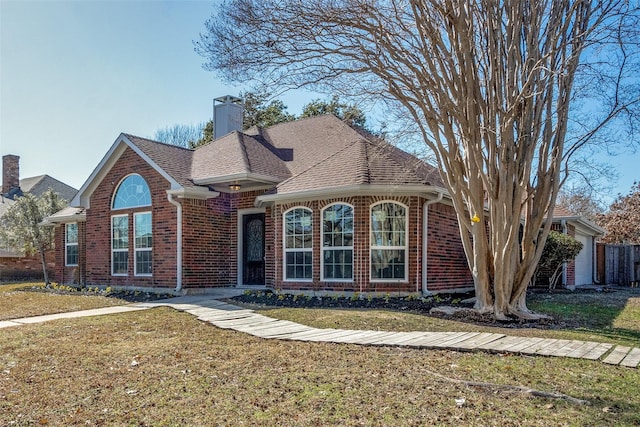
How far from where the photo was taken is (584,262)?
2069cm

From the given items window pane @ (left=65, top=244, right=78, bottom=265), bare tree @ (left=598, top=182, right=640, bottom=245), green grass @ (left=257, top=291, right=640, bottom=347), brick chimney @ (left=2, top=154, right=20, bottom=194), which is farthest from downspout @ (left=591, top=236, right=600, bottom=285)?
brick chimney @ (left=2, top=154, right=20, bottom=194)

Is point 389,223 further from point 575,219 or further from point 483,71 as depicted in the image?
point 575,219

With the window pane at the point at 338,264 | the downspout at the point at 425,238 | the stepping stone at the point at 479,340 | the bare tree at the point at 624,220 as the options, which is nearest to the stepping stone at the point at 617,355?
the stepping stone at the point at 479,340

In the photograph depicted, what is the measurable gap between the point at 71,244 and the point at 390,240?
1230cm

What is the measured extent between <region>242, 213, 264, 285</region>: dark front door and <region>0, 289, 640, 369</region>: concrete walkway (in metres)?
4.74

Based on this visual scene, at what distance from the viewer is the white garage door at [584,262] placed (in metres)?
19.8

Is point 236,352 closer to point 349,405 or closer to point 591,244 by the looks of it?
point 349,405

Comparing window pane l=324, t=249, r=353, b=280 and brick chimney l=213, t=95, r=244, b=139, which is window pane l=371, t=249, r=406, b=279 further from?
brick chimney l=213, t=95, r=244, b=139

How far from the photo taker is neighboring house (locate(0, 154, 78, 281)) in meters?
24.8

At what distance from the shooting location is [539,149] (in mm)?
9594

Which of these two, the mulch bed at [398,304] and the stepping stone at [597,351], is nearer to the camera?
the stepping stone at [597,351]

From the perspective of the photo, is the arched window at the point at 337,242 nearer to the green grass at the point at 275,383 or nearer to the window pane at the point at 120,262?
the green grass at the point at 275,383

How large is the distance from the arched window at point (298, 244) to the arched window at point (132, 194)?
171 inches

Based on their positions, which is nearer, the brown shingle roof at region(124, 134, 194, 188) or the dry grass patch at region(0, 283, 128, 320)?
the dry grass patch at region(0, 283, 128, 320)
